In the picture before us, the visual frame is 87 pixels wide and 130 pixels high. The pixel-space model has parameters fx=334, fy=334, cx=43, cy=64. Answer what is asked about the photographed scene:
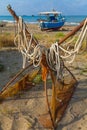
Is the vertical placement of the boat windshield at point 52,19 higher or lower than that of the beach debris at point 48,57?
lower

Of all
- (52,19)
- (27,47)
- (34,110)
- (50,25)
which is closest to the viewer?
(27,47)

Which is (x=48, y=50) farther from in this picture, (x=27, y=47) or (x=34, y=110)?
(x=34, y=110)

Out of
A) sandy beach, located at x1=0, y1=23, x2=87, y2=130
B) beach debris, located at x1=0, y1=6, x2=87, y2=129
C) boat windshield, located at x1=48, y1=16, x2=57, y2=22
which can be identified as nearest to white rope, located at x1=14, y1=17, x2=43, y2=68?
beach debris, located at x1=0, y1=6, x2=87, y2=129

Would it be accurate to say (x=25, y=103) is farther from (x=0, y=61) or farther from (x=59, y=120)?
(x=0, y=61)

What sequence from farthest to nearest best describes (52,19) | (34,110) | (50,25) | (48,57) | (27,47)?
(52,19)
(50,25)
(34,110)
(27,47)
(48,57)

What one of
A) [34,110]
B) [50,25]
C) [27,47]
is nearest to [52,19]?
[50,25]

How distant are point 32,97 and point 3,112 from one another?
0.76 meters

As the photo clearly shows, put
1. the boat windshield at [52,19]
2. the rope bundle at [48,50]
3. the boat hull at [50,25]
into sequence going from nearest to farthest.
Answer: the rope bundle at [48,50] < the boat hull at [50,25] < the boat windshield at [52,19]

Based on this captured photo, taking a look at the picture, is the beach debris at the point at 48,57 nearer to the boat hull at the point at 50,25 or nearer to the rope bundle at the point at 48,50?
the rope bundle at the point at 48,50

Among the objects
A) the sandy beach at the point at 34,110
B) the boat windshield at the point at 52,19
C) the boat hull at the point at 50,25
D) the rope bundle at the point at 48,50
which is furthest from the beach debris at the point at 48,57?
the boat windshield at the point at 52,19

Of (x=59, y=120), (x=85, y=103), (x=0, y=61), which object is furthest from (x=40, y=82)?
(x=0, y=61)

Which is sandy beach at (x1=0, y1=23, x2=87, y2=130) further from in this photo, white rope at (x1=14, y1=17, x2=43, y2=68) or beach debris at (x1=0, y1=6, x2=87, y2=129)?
white rope at (x1=14, y1=17, x2=43, y2=68)

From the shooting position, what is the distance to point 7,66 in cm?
841

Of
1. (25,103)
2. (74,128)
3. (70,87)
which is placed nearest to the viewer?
(74,128)
